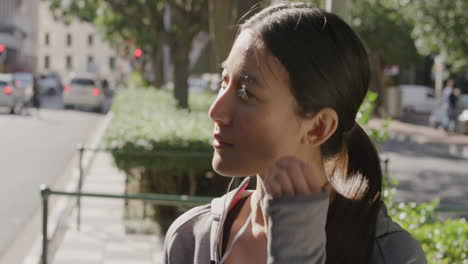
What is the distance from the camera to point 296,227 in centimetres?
116

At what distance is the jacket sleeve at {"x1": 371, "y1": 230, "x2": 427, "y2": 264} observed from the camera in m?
1.38

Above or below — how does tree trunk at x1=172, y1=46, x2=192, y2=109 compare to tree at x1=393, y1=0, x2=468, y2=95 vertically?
below

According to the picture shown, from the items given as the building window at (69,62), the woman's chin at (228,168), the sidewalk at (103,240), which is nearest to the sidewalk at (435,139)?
the sidewalk at (103,240)

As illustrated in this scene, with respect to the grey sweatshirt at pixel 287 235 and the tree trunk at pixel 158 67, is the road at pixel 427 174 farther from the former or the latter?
the tree trunk at pixel 158 67

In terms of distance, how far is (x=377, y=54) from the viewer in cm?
3859

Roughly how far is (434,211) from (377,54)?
3511 centimetres

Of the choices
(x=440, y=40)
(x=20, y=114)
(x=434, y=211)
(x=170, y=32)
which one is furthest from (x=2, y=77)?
(x=434, y=211)

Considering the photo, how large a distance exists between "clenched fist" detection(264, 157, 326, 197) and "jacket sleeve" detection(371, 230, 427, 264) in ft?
1.00

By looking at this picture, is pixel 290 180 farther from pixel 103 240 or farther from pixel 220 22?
pixel 103 240

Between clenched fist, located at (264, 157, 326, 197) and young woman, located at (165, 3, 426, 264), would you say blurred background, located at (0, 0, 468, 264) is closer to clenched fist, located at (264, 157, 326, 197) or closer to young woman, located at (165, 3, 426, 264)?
young woman, located at (165, 3, 426, 264)

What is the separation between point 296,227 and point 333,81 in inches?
13.7

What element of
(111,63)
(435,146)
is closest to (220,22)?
(435,146)

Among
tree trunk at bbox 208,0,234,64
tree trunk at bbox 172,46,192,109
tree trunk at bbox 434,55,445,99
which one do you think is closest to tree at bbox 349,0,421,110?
tree trunk at bbox 434,55,445,99

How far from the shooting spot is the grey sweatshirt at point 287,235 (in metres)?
Answer: 1.16
